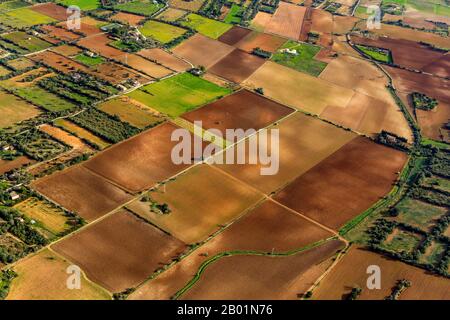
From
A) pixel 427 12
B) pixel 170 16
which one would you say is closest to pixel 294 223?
pixel 170 16

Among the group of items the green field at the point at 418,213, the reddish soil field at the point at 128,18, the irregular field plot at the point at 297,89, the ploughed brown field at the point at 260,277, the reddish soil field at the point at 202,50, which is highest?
the reddish soil field at the point at 128,18

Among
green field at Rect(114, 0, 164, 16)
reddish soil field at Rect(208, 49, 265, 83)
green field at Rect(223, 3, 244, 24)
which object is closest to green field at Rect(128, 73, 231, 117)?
reddish soil field at Rect(208, 49, 265, 83)

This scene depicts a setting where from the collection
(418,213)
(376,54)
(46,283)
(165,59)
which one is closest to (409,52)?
(376,54)

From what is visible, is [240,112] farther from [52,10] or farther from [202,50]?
[52,10]

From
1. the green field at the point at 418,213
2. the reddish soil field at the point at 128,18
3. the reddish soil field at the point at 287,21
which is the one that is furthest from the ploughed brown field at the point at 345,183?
the reddish soil field at the point at 128,18

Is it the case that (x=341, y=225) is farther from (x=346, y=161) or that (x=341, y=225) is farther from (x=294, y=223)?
(x=346, y=161)

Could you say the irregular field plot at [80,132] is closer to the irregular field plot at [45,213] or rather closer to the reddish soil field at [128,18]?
the irregular field plot at [45,213]

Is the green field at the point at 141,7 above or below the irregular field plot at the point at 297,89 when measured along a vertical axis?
above

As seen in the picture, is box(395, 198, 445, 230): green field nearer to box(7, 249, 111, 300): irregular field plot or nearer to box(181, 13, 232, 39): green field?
box(7, 249, 111, 300): irregular field plot
